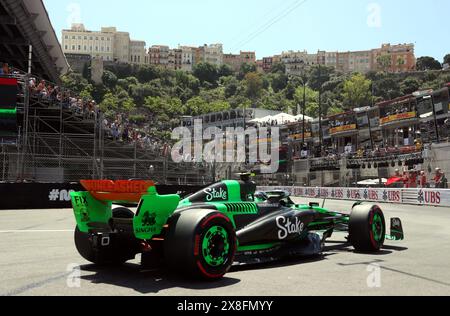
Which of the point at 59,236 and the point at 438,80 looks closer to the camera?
the point at 59,236

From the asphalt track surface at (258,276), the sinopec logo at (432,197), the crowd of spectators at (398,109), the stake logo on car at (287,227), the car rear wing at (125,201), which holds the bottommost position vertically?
the asphalt track surface at (258,276)

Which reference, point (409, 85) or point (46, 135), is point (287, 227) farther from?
point (409, 85)

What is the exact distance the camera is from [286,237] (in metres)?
7.35

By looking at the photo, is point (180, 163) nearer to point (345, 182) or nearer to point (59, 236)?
point (345, 182)

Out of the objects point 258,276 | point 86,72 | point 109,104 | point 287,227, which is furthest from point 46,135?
point 86,72

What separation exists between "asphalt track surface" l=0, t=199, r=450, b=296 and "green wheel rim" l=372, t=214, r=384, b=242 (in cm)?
28

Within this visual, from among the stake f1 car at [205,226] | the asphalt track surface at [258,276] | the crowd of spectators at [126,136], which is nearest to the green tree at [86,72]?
the crowd of spectators at [126,136]

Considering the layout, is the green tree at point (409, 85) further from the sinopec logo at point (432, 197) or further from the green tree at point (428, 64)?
the sinopec logo at point (432, 197)

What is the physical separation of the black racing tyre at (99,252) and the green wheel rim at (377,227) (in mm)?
4447

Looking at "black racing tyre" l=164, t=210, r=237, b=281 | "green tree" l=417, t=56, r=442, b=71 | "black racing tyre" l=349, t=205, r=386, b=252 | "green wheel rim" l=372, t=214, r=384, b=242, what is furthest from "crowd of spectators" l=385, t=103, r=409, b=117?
"green tree" l=417, t=56, r=442, b=71

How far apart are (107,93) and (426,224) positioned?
151 m

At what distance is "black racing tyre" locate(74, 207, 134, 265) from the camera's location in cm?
648

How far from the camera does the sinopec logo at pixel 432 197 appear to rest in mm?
25031

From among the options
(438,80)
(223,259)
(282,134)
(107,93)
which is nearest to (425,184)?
(223,259)
